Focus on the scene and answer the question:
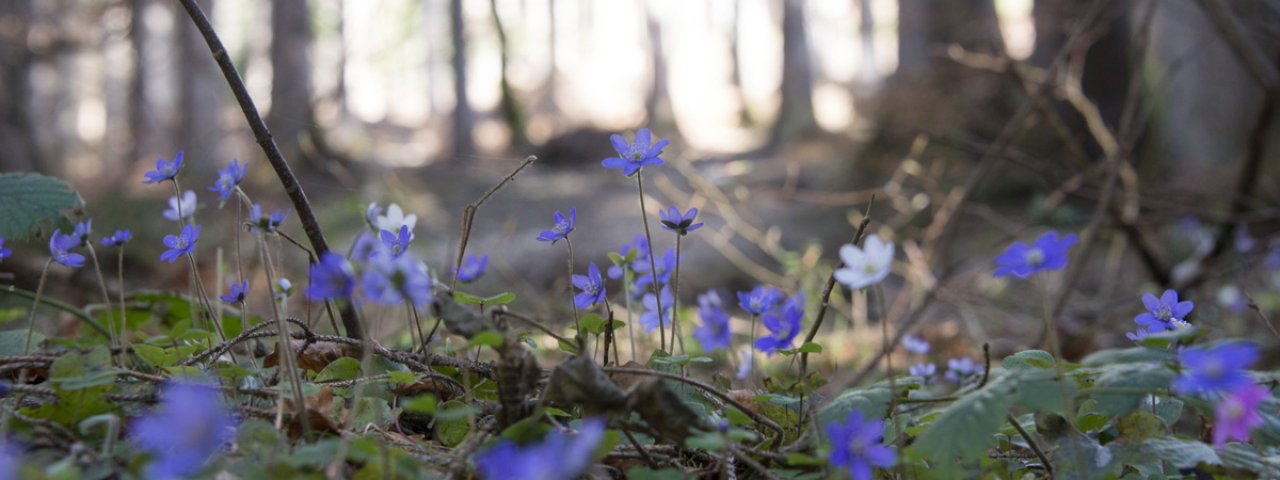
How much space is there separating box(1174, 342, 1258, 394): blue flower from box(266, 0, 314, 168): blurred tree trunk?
12.1 m

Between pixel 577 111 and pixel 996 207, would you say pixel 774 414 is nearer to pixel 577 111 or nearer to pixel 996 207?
pixel 996 207

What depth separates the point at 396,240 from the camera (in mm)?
1246

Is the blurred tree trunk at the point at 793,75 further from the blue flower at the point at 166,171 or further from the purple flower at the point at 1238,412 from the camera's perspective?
the purple flower at the point at 1238,412

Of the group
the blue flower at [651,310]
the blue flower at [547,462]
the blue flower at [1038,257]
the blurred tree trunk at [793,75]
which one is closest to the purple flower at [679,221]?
the blue flower at [651,310]

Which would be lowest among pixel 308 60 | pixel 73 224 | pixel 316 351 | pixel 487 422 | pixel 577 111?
pixel 487 422

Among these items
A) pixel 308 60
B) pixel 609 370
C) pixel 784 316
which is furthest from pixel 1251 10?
pixel 308 60

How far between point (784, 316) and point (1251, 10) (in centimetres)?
498

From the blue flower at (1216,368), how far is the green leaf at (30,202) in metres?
1.52

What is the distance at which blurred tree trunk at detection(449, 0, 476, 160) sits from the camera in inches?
711

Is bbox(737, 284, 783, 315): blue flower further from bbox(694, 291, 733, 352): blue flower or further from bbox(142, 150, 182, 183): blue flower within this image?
bbox(142, 150, 182, 183): blue flower

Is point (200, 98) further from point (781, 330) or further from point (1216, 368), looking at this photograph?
point (1216, 368)

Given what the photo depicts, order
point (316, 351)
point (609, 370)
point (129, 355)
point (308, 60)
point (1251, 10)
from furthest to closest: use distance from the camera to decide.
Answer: point (308, 60) < point (1251, 10) < point (316, 351) < point (129, 355) < point (609, 370)

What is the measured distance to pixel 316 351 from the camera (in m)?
1.44

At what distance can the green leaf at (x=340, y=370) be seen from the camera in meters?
1.30
